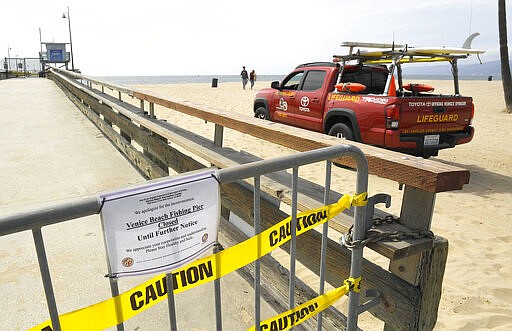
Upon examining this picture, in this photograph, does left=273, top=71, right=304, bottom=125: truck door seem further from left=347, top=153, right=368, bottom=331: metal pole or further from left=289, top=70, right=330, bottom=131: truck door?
left=347, top=153, right=368, bottom=331: metal pole

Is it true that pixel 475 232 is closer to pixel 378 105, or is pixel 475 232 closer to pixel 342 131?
pixel 378 105

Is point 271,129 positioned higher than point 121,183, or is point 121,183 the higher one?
point 271,129

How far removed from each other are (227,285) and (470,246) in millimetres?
3048

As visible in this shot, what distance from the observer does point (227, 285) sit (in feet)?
10.9

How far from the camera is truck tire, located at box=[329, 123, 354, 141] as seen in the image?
738 centimetres

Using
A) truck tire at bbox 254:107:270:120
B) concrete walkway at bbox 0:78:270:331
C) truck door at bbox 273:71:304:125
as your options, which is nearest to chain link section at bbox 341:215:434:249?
concrete walkway at bbox 0:78:270:331

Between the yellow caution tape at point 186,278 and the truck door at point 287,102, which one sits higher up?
the truck door at point 287,102

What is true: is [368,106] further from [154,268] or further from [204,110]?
[154,268]

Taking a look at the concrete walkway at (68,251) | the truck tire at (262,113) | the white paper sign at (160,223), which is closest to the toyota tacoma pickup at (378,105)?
the truck tire at (262,113)

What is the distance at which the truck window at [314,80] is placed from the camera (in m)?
8.59

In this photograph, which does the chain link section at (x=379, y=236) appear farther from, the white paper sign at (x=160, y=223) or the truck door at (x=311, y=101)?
the truck door at (x=311, y=101)

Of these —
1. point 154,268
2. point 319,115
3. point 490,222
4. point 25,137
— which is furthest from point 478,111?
point 154,268

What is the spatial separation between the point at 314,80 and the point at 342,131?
71.6 inches

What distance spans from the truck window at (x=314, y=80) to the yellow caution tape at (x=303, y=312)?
23.3 feet
